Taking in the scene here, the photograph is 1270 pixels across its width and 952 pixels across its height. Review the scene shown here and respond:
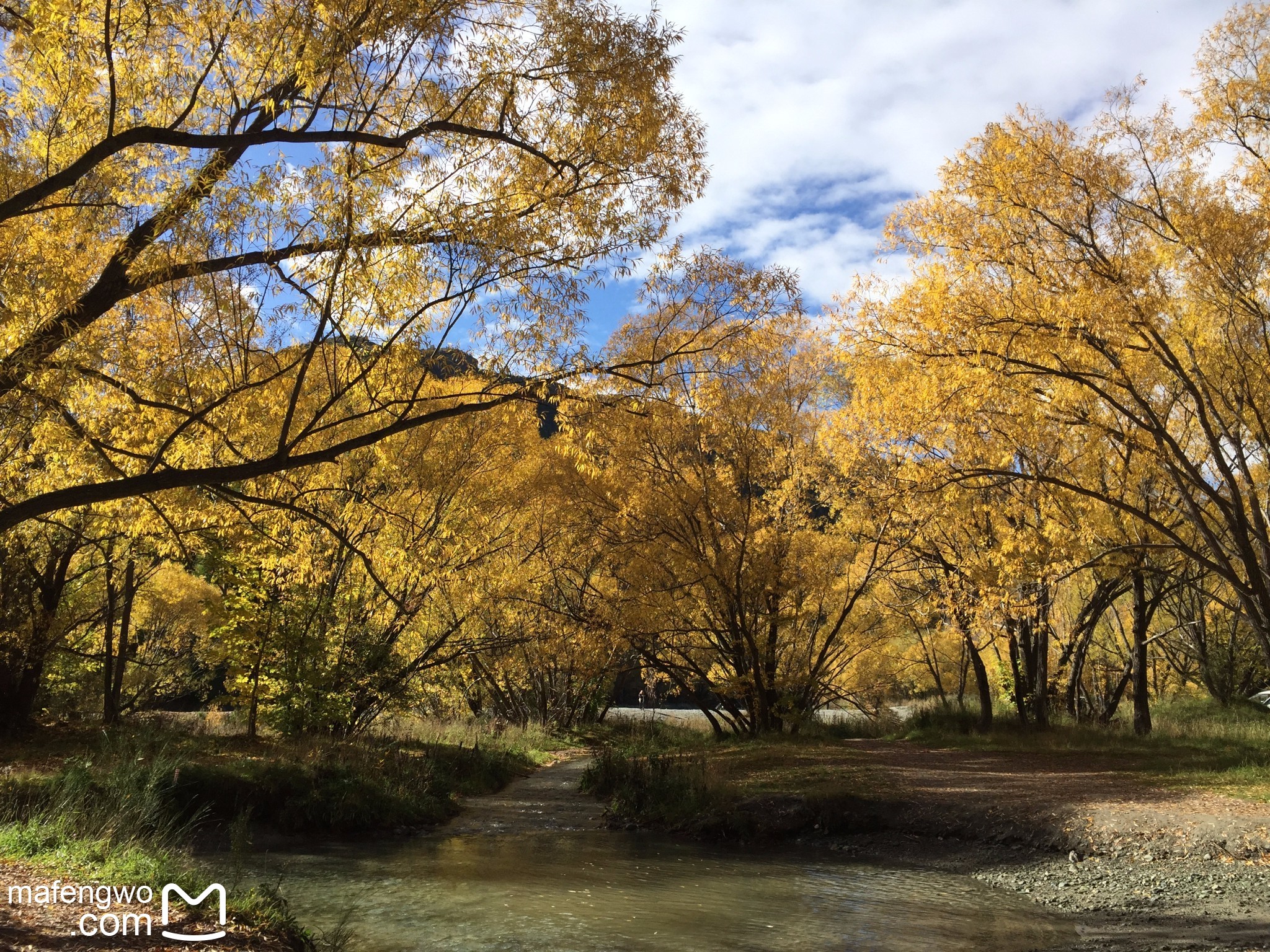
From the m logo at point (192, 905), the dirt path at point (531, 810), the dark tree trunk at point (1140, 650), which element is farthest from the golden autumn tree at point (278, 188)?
the dark tree trunk at point (1140, 650)

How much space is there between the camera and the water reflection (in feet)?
23.6

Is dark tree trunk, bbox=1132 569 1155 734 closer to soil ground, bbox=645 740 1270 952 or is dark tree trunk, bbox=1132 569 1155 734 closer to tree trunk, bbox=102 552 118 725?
soil ground, bbox=645 740 1270 952

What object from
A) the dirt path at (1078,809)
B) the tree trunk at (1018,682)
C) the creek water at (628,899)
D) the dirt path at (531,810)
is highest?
the tree trunk at (1018,682)

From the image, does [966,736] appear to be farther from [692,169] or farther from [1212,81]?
[692,169]

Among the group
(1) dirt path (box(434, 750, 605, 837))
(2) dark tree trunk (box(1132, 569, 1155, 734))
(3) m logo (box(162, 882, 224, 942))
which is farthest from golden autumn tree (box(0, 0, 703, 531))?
(2) dark tree trunk (box(1132, 569, 1155, 734))

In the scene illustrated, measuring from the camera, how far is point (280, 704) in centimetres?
1467

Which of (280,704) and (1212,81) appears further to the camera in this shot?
(280,704)

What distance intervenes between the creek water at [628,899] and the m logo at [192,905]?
1658mm

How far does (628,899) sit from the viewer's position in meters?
8.57

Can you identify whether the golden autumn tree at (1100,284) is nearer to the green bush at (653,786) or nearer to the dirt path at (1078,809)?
the dirt path at (1078,809)

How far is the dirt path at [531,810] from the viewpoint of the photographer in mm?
12633

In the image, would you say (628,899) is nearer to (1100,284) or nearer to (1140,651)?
(1100,284)

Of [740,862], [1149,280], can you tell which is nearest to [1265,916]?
[740,862]

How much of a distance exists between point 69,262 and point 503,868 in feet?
27.9
